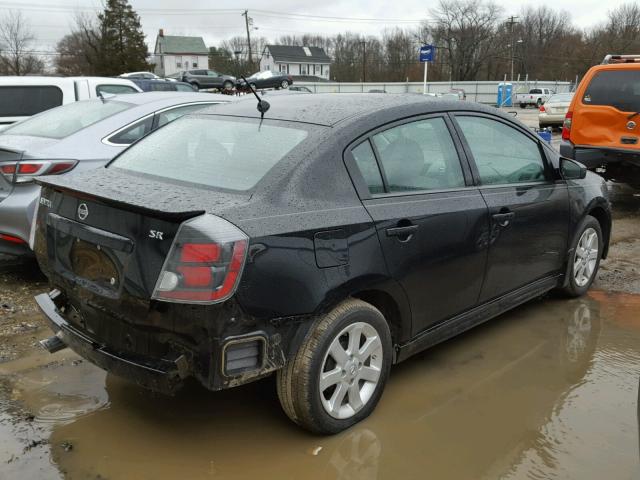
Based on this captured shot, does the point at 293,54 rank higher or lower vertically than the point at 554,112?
higher

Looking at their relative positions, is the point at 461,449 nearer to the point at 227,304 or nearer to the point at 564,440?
the point at 564,440

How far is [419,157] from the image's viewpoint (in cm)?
347

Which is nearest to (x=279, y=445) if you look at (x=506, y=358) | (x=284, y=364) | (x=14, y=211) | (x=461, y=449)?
(x=284, y=364)

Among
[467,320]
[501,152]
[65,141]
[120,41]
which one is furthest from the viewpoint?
[120,41]

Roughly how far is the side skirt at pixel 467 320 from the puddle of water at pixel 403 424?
0.27 metres

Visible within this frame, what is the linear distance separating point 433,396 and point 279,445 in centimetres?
100

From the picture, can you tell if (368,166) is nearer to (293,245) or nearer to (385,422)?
(293,245)

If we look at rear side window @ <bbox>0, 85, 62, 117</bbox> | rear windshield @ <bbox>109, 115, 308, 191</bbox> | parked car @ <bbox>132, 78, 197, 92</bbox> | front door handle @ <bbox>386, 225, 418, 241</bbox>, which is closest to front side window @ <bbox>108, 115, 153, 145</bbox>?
rear windshield @ <bbox>109, 115, 308, 191</bbox>

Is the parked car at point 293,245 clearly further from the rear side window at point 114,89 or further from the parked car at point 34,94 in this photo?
the rear side window at point 114,89

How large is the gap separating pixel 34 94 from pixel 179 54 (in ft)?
338

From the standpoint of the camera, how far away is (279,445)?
295cm

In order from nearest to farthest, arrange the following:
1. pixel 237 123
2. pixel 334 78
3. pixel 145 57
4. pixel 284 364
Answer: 1. pixel 284 364
2. pixel 237 123
3. pixel 145 57
4. pixel 334 78

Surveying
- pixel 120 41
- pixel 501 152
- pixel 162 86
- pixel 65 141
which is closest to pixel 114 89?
pixel 65 141

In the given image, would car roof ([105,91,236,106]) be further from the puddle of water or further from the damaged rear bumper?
the damaged rear bumper
